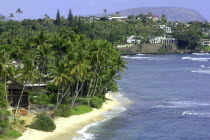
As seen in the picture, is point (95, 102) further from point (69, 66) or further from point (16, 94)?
point (16, 94)

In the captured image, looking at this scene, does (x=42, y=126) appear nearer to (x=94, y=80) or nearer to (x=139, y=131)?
(x=139, y=131)

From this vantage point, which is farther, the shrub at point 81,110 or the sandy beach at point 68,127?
the shrub at point 81,110

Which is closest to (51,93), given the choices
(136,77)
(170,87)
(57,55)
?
(57,55)

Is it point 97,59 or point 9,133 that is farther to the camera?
point 97,59

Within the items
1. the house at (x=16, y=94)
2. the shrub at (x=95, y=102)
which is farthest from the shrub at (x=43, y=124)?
the shrub at (x=95, y=102)

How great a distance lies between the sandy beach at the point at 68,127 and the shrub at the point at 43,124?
56 centimetres

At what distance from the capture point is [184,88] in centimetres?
9506

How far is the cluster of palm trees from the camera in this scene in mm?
57938

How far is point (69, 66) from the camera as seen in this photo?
59.8 metres

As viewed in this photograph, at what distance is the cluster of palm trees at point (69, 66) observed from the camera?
5794 cm

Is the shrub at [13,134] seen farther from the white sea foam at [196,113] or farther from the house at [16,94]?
the white sea foam at [196,113]

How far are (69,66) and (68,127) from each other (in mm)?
7950

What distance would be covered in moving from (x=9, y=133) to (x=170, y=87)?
53087mm

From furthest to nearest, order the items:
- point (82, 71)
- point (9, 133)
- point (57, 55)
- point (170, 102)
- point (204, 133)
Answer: point (57, 55) < point (170, 102) < point (82, 71) < point (204, 133) < point (9, 133)
